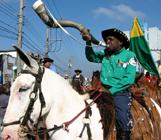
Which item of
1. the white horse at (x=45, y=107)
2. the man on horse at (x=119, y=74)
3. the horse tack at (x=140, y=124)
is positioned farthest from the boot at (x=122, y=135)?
the white horse at (x=45, y=107)

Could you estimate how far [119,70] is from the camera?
21.9 feet

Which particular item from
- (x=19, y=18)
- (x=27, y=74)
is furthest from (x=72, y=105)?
(x=19, y=18)

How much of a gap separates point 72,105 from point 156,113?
8.14 feet

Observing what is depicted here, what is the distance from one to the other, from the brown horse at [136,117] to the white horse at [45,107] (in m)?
0.12

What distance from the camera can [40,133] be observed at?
6.03 metres

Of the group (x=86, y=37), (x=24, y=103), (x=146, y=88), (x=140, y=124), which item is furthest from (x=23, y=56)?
(x=146, y=88)

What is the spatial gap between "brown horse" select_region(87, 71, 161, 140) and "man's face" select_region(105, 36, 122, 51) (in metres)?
0.53

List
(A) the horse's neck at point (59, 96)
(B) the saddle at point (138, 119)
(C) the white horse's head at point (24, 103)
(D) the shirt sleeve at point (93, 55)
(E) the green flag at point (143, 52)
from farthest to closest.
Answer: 1. (E) the green flag at point (143, 52)
2. (D) the shirt sleeve at point (93, 55)
3. (B) the saddle at point (138, 119)
4. (A) the horse's neck at point (59, 96)
5. (C) the white horse's head at point (24, 103)

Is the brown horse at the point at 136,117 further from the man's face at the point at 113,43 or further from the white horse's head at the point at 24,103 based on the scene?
the white horse's head at the point at 24,103

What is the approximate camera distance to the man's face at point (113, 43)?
688 cm

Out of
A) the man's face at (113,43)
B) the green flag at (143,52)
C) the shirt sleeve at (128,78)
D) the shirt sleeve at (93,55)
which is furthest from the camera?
the green flag at (143,52)

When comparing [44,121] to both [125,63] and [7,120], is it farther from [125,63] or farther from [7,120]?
[125,63]

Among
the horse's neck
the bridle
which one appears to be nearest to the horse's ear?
the bridle

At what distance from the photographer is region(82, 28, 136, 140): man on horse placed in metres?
6.58
